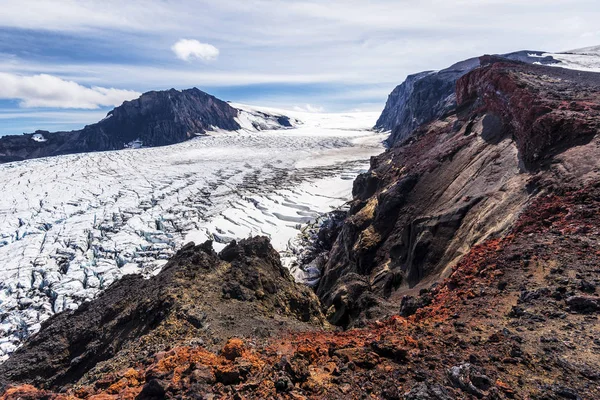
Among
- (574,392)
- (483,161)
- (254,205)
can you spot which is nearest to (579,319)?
(574,392)

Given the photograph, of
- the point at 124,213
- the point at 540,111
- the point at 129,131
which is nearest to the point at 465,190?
the point at 540,111

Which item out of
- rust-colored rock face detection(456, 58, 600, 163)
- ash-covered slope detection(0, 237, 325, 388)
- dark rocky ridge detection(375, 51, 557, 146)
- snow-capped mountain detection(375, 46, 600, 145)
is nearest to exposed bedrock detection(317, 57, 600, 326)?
rust-colored rock face detection(456, 58, 600, 163)

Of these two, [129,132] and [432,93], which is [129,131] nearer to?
[129,132]

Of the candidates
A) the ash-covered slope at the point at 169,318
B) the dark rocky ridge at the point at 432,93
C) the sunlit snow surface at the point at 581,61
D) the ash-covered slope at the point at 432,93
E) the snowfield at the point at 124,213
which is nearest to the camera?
the ash-covered slope at the point at 169,318

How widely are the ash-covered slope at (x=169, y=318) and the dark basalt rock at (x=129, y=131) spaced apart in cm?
8826

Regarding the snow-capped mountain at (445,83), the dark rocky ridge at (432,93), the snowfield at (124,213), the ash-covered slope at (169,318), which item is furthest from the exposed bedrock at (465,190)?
the dark rocky ridge at (432,93)

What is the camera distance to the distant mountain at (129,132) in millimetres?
91750

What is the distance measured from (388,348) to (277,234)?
23.1 metres

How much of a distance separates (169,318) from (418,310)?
570 cm

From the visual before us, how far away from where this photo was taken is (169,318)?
8.02m

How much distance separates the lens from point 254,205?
115ft

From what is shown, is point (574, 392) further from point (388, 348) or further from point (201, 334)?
point (201, 334)

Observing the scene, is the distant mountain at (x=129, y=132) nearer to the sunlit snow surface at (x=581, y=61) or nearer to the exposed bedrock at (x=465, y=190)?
the sunlit snow surface at (x=581, y=61)

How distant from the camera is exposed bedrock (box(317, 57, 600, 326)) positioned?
11.1m
